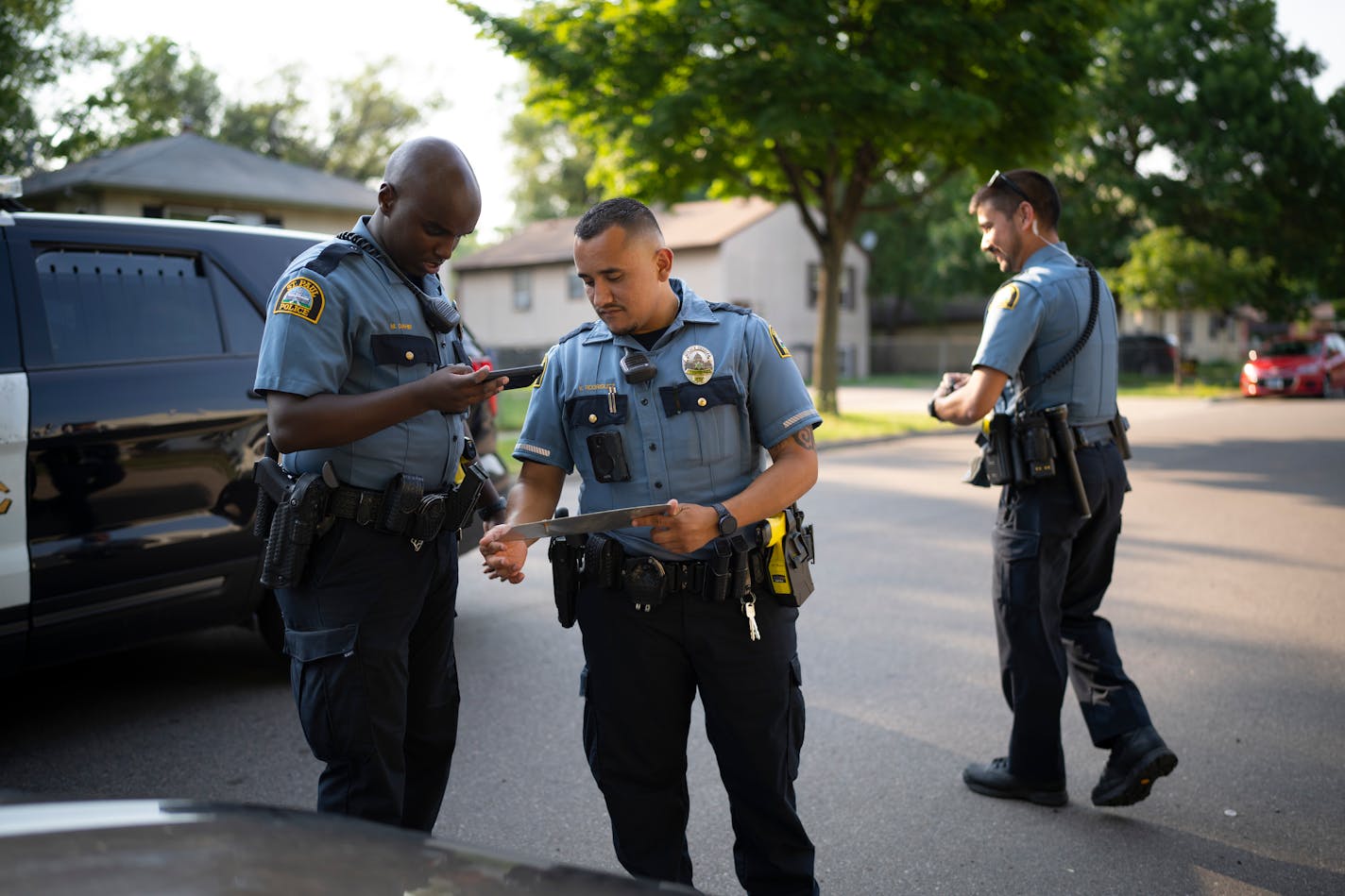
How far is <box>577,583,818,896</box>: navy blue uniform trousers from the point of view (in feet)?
8.63

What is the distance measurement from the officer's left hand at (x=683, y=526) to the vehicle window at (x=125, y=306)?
112 inches

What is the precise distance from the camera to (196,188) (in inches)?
812

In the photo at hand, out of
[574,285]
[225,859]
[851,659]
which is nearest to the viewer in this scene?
[225,859]

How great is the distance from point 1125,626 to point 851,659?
1708mm

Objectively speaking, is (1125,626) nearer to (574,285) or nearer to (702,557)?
(702,557)

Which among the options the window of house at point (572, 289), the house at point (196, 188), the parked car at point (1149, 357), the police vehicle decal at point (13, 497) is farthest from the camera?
the window of house at point (572, 289)

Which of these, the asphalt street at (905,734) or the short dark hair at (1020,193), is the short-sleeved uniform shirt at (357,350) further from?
the short dark hair at (1020,193)

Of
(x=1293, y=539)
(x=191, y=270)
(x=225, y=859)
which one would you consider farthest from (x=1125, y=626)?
(x=225, y=859)

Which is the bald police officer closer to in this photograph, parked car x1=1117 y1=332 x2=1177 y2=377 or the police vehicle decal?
the police vehicle decal

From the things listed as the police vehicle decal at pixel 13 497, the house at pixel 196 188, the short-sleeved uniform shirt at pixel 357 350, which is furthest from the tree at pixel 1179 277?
the short-sleeved uniform shirt at pixel 357 350

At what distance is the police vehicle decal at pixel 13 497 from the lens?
3.84 metres

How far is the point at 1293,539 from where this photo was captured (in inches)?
336

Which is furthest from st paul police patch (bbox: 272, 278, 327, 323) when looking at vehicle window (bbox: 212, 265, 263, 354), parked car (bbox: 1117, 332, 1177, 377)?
parked car (bbox: 1117, 332, 1177, 377)

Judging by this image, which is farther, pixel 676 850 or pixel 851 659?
pixel 851 659
